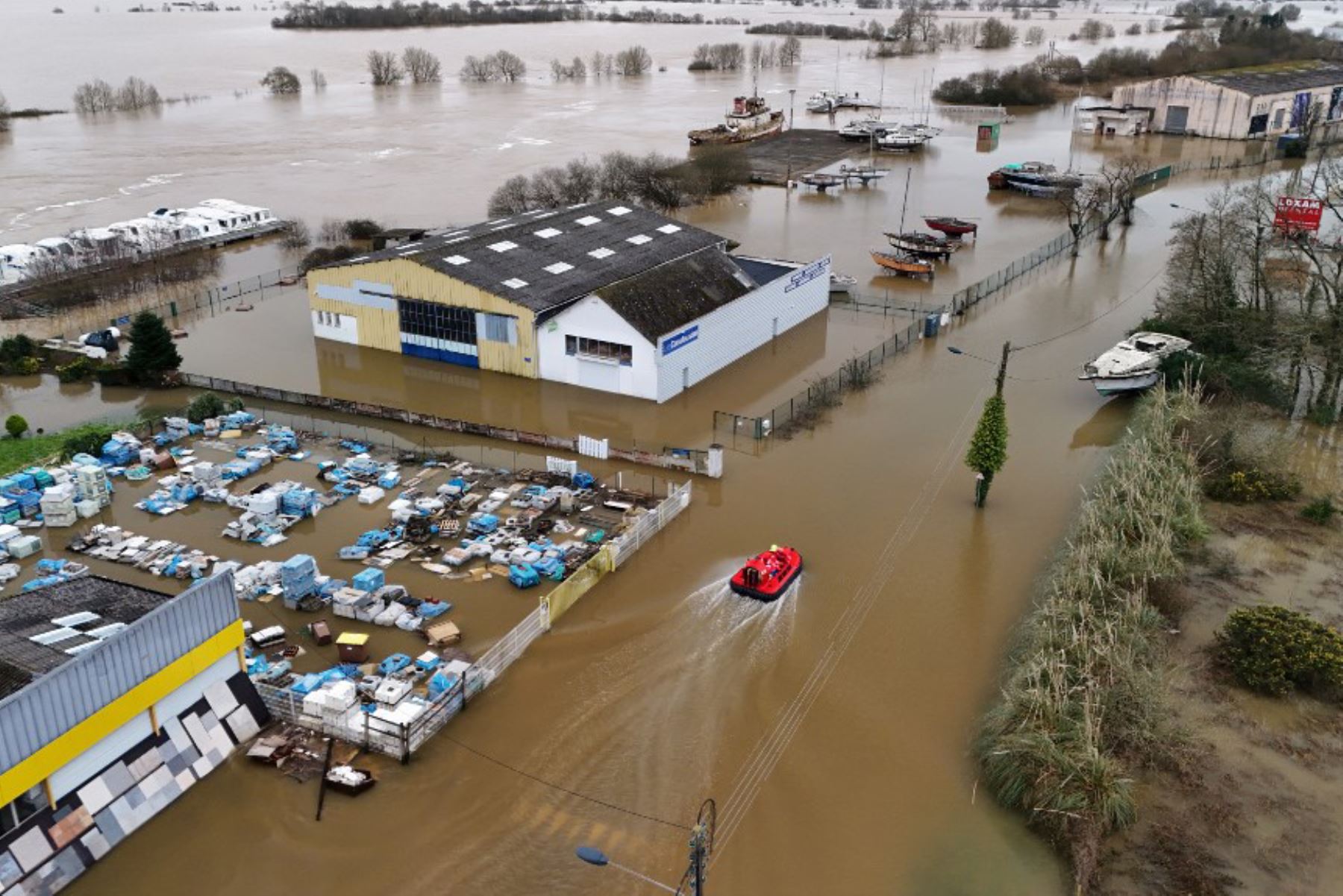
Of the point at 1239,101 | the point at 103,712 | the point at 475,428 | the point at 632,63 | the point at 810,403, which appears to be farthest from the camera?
the point at 632,63

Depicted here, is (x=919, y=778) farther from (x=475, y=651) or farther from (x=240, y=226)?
(x=240, y=226)

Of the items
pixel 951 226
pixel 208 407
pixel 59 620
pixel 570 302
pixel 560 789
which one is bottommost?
pixel 560 789

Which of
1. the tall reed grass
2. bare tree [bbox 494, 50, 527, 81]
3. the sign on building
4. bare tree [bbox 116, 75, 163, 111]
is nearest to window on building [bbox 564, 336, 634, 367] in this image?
the tall reed grass

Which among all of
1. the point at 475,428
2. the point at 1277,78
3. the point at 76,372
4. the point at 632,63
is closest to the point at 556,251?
the point at 475,428

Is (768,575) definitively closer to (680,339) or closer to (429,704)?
(429,704)

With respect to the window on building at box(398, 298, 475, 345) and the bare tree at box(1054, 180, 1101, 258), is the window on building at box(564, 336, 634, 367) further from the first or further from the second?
the bare tree at box(1054, 180, 1101, 258)
